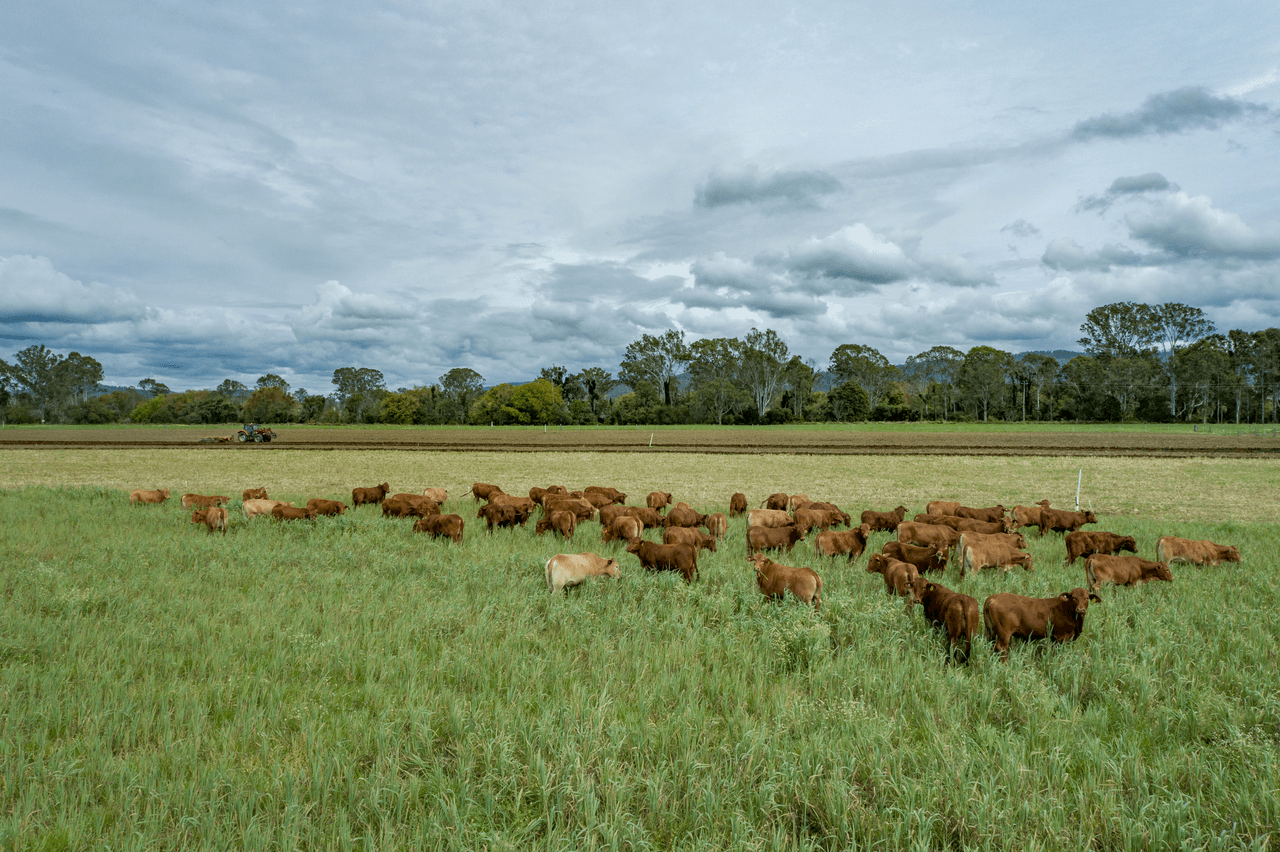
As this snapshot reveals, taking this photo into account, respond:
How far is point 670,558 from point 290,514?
35.8 feet

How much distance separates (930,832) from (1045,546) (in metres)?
11.6

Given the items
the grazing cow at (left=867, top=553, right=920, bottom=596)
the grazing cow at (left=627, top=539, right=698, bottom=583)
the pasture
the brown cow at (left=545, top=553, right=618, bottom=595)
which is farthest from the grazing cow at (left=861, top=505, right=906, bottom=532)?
the brown cow at (left=545, top=553, right=618, bottom=595)

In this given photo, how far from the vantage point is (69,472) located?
110 feet

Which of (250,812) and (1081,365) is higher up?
(1081,365)

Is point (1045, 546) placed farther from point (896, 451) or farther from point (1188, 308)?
point (1188, 308)

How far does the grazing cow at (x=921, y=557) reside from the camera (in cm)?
994

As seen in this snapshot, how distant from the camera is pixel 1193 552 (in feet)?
35.0

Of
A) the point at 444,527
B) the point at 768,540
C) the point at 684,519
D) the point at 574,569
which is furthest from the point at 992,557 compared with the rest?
the point at 444,527

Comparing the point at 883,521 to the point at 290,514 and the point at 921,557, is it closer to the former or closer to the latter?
the point at 921,557

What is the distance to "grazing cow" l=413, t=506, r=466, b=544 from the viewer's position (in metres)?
12.8

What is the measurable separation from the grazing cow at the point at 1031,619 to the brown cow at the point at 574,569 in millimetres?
5191

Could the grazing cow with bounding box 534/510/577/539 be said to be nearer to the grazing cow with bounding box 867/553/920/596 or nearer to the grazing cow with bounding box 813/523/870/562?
the grazing cow with bounding box 813/523/870/562

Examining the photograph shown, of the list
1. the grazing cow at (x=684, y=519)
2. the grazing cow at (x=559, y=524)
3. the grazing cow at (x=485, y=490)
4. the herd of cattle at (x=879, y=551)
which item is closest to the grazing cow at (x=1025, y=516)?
the herd of cattle at (x=879, y=551)

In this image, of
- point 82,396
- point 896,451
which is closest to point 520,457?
point 896,451
